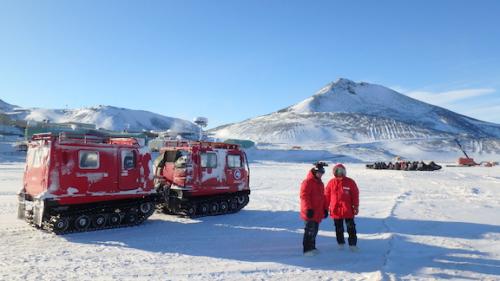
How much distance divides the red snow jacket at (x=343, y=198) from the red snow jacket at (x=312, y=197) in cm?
45

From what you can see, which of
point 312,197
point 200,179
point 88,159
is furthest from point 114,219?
point 312,197

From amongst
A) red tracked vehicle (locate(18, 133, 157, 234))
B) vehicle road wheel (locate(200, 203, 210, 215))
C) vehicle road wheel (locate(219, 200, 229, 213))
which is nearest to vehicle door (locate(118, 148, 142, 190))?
red tracked vehicle (locate(18, 133, 157, 234))

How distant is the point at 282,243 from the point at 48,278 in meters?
5.17

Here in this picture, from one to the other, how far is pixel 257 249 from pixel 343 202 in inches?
A: 83.9

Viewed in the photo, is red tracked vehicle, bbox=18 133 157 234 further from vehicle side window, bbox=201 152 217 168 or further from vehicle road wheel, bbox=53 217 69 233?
vehicle side window, bbox=201 152 217 168

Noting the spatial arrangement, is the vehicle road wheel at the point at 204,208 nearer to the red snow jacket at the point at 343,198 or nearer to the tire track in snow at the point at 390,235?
the tire track in snow at the point at 390,235

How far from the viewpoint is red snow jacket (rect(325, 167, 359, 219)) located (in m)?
9.88

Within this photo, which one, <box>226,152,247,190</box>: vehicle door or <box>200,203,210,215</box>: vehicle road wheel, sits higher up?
<box>226,152,247,190</box>: vehicle door

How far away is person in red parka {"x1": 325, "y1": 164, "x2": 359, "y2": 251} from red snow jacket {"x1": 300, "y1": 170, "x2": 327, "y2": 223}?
18.2 inches

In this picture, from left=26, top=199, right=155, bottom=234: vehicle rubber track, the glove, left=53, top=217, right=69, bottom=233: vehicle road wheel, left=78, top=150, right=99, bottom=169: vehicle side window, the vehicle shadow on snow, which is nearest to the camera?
the vehicle shadow on snow

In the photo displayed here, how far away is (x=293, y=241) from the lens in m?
11.1

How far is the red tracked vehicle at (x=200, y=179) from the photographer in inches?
599

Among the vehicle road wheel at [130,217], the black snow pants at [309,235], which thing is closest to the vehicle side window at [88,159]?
the vehicle road wheel at [130,217]

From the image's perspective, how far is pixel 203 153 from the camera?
52.2ft
